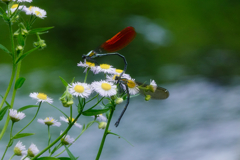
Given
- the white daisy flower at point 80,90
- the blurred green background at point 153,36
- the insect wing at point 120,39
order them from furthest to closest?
1. the blurred green background at point 153,36
2. the insect wing at point 120,39
3. the white daisy flower at point 80,90

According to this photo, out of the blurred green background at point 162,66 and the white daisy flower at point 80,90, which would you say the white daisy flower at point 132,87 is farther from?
the blurred green background at point 162,66

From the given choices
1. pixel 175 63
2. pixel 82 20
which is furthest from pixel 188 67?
pixel 82 20

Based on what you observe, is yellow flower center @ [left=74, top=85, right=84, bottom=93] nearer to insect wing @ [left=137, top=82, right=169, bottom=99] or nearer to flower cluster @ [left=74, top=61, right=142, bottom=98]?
flower cluster @ [left=74, top=61, right=142, bottom=98]

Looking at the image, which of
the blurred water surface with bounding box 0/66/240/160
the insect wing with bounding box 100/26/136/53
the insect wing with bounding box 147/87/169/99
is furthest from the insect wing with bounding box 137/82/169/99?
the blurred water surface with bounding box 0/66/240/160

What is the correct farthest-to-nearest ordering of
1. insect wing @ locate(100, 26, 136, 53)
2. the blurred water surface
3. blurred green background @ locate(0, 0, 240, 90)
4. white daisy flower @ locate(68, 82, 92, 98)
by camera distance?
blurred green background @ locate(0, 0, 240, 90) < the blurred water surface < insect wing @ locate(100, 26, 136, 53) < white daisy flower @ locate(68, 82, 92, 98)

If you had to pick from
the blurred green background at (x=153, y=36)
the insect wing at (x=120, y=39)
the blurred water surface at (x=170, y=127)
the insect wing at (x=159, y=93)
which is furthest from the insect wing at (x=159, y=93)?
the blurred green background at (x=153, y=36)
